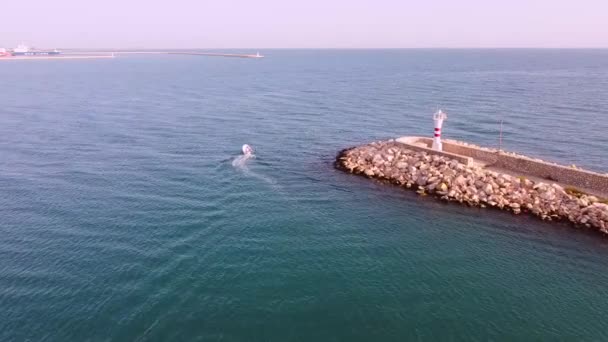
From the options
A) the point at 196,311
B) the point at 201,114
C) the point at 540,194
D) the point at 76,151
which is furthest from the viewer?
the point at 201,114

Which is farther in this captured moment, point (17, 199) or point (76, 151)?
point (76, 151)

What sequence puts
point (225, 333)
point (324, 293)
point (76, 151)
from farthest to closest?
point (76, 151)
point (324, 293)
point (225, 333)

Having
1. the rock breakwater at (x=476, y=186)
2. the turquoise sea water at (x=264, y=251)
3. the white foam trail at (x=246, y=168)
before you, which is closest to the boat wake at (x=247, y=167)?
the white foam trail at (x=246, y=168)

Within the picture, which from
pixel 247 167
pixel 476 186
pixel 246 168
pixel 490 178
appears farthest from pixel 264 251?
pixel 490 178

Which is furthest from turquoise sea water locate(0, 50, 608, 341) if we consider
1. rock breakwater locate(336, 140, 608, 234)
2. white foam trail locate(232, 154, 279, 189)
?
rock breakwater locate(336, 140, 608, 234)

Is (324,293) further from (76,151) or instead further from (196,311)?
(76,151)

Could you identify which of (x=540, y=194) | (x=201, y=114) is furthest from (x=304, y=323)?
(x=201, y=114)

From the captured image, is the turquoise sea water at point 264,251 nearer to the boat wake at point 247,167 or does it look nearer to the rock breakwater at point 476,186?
the boat wake at point 247,167

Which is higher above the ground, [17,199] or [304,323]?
[17,199]
